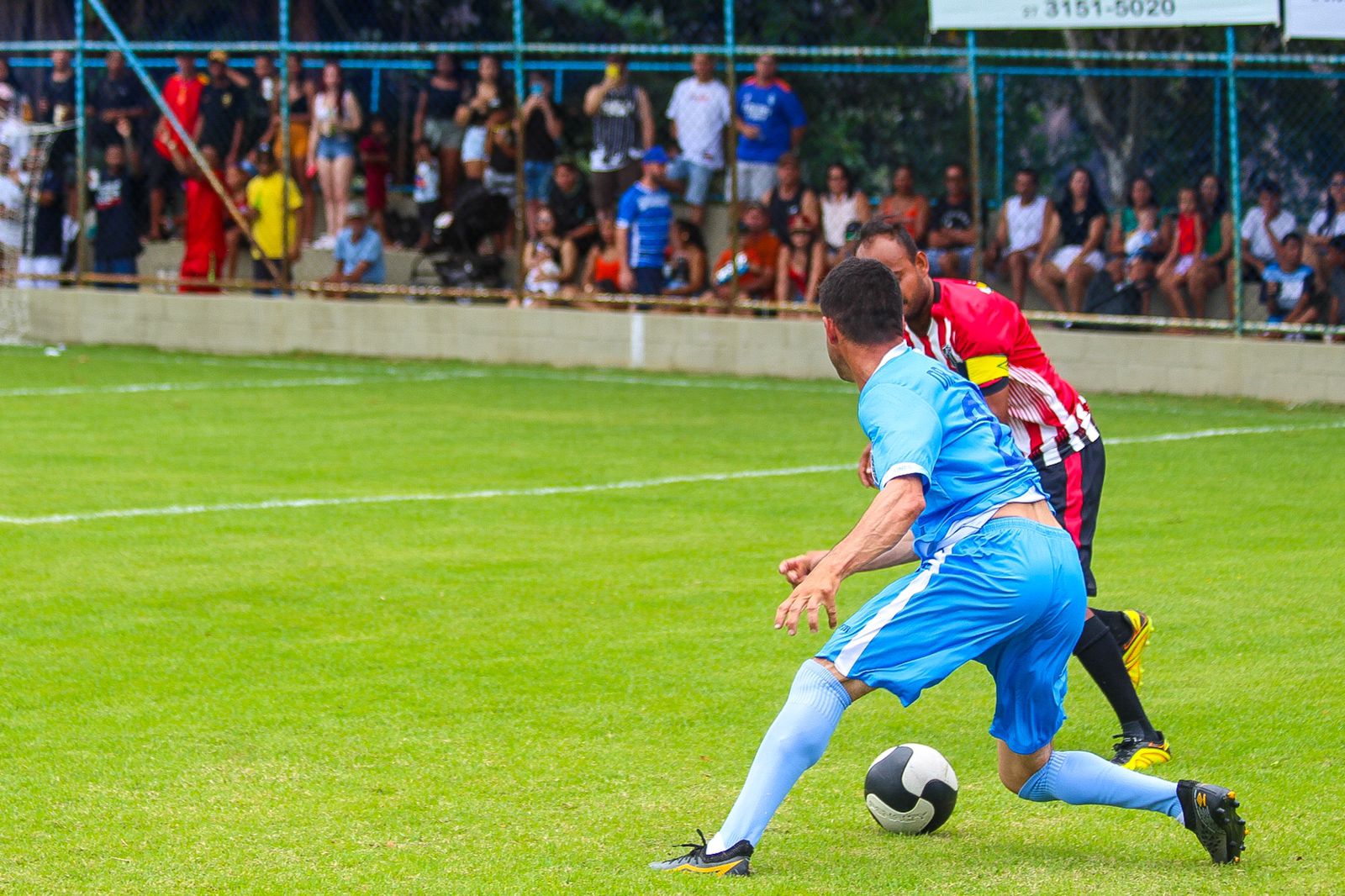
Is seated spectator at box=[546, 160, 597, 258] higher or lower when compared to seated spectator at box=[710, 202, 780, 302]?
higher

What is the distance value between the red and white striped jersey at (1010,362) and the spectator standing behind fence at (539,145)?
12771mm

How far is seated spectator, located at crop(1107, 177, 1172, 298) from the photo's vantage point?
605 inches

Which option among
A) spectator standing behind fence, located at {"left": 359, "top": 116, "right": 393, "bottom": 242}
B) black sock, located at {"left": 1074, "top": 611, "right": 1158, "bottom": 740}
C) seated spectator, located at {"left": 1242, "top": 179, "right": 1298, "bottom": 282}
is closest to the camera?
black sock, located at {"left": 1074, "top": 611, "right": 1158, "bottom": 740}

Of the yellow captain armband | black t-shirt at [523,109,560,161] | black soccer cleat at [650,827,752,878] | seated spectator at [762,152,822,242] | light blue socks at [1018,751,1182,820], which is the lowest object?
black soccer cleat at [650,827,752,878]

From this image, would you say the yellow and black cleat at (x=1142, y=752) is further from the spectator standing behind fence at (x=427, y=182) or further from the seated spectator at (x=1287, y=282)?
the spectator standing behind fence at (x=427, y=182)

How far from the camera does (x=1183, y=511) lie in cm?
1007

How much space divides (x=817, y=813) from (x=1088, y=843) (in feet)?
2.43

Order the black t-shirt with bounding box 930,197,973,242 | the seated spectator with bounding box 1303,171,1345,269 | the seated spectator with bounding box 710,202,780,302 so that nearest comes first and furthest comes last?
1. the seated spectator with bounding box 1303,171,1345,269
2. the black t-shirt with bounding box 930,197,973,242
3. the seated spectator with bounding box 710,202,780,302

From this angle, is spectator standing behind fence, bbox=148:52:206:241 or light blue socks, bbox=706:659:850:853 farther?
spectator standing behind fence, bbox=148:52:206:241

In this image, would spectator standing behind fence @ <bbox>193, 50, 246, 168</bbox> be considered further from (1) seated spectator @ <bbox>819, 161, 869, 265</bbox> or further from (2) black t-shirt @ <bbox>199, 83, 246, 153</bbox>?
(1) seated spectator @ <bbox>819, 161, 869, 265</bbox>

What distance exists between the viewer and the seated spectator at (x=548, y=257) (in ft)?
60.0

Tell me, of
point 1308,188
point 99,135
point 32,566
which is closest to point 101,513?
point 32,566

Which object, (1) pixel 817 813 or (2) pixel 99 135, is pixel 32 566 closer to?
(1) pixel 817 813

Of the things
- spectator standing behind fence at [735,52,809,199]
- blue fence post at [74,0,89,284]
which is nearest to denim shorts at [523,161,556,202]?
spectator standing behind fence at [735,52,809,199]
